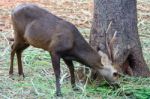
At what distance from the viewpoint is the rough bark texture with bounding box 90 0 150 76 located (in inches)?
280

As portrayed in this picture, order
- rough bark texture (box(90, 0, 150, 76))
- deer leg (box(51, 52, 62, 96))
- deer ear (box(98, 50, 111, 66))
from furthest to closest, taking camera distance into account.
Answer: rough bark texture (box(90, 0, 150, 76)) → deer ear (box(98, 50, 111, 66)) → deer leg (box(51, 52, 62, 96))

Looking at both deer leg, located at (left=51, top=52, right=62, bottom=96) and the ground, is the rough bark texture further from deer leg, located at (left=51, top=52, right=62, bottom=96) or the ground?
deer leg, located at (left=51, top=52, right=62, bottom=96)

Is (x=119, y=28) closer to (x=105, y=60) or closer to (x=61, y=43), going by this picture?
(x=105, y=60)

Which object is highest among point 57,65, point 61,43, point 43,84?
point 61,43

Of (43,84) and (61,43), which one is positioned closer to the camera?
(61,43)

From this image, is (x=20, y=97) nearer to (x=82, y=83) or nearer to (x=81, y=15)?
(x=82, y=83)

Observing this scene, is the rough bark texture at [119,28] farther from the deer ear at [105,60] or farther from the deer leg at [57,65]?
the deer leg at [57,65]

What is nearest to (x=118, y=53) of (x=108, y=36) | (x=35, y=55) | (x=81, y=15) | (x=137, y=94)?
(x=108, y=36)

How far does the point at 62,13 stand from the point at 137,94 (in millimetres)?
5293

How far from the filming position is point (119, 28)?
716 centimetres

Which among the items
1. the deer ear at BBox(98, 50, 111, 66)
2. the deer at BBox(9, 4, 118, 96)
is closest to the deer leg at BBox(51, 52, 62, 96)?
the deer at BBox(9, 4, 118, 96)

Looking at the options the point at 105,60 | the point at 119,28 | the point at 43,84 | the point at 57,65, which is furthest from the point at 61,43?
the point at 119,28

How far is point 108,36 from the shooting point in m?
7.09

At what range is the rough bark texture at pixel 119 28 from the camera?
23.3 feet
